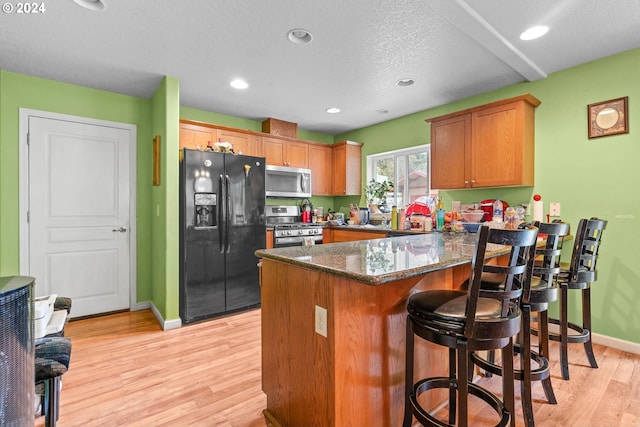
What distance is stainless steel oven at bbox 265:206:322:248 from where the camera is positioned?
3955 mm

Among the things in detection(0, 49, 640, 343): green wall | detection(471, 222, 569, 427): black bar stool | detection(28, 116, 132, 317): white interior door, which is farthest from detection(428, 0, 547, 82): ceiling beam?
detection(28, 116, 132, 317): white interior door

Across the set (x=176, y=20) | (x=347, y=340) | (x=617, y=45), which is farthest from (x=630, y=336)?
(x=176, y=20)

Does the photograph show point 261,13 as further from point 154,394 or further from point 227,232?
point 154,394

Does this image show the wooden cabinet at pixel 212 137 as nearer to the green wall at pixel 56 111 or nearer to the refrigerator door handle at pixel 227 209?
the green wall at pixel 56 111

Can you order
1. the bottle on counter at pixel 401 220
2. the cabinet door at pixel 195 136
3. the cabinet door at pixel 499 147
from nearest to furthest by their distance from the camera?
the cabinet door at pixel 499 147 → the cabinet door at pixel 195 136 → the bottle on counter at pixel 401 220

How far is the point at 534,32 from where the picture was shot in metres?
2.28

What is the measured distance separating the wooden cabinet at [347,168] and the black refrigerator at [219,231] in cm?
161

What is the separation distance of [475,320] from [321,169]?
3.97 m

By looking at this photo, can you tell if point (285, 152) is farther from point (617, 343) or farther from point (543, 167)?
point (617, 343)

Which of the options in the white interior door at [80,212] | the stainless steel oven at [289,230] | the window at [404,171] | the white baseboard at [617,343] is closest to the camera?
the white baseboard at [617,343]

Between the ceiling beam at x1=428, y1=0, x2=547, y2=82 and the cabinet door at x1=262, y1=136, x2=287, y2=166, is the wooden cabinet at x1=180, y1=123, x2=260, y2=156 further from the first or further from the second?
the ceiling beam at x1=428, y1=0, x2=547, y2=82

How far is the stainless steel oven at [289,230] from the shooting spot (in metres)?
3.96

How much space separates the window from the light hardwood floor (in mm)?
2434

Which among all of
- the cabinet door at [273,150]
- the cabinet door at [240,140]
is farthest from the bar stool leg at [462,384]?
the cabinet door at [273,150]
